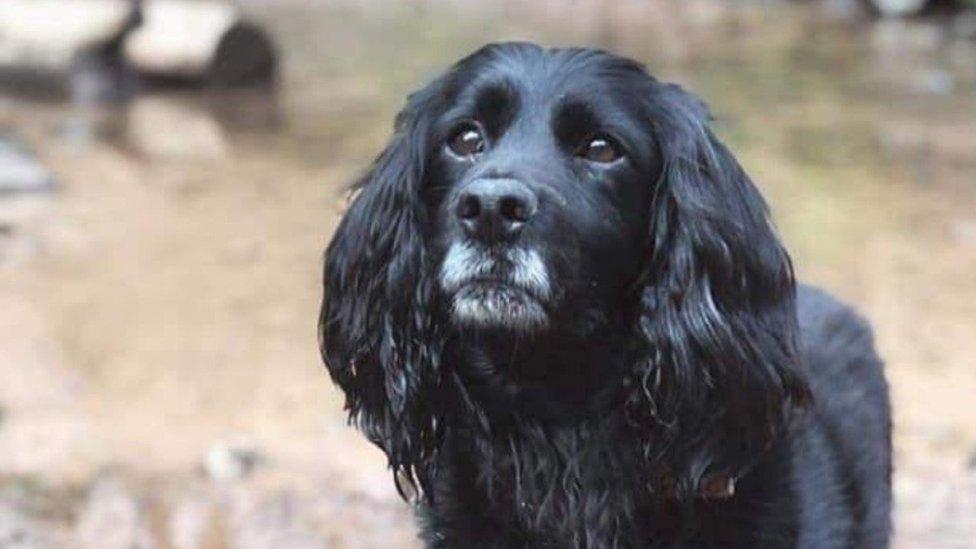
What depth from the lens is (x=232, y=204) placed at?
932 centimetres

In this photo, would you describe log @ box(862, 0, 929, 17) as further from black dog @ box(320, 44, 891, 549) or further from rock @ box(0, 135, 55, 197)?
black dog @ box(320, 44, 891, 549)

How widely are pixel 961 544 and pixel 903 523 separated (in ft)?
0.69

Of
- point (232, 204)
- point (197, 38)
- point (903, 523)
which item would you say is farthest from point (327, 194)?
point (903, 523)

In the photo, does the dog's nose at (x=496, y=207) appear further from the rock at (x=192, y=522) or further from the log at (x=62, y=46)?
→ the log at (x=62, y=46)

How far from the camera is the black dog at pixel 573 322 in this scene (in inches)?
123

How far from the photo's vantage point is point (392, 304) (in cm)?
341

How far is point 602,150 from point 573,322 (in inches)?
13.7

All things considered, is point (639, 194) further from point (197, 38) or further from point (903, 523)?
point (197, 38)

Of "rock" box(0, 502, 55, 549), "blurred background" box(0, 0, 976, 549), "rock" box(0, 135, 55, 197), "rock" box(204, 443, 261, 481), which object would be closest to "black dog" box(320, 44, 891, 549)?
"blurred background" box(0, 0, 976, 549)

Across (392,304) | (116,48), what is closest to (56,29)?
(116,48)

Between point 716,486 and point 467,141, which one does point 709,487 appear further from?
point 467,141

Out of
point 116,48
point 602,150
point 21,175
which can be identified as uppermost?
point 116,48

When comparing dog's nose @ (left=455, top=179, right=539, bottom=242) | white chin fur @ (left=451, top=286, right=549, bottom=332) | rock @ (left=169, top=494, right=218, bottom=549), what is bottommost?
rock @ (left=169, top=494, right=218, bottom=549)

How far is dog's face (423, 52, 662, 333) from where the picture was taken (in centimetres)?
301
